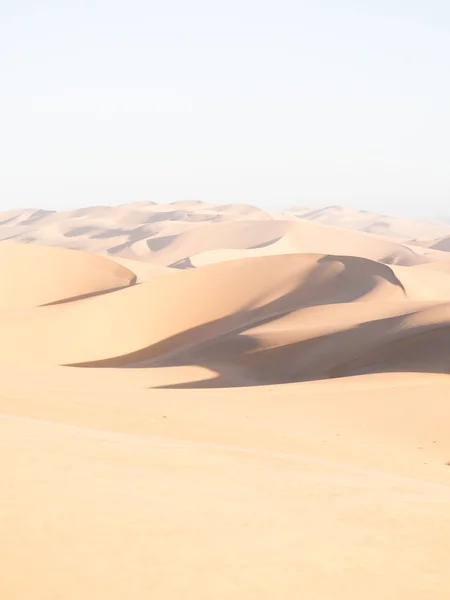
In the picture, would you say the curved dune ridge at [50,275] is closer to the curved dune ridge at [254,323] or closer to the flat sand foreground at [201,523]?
the curved dune ridge at [254,323]

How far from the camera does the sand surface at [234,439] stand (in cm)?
302

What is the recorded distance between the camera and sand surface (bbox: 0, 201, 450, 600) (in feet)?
9.89

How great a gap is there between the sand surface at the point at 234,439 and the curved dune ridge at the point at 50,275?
223 inches

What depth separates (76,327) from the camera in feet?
62.0

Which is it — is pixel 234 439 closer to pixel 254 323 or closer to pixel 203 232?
pixel 254 323

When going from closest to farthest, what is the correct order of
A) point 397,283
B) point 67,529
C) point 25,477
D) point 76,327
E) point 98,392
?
point 67,529
point 25,477
point 98,392
point 76,327
point 397,283

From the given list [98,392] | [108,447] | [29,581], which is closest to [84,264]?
[98,392]

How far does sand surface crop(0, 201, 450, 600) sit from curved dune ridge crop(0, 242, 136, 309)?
5673 millimetres

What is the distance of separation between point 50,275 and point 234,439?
2110cm

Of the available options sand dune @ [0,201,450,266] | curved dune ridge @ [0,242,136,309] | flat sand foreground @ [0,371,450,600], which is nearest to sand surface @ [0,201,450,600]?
flat sand foreground @ [0,371,450,600]

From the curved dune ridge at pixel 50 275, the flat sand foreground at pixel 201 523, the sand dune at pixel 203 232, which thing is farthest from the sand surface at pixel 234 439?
the sand dune at pixel 203 232

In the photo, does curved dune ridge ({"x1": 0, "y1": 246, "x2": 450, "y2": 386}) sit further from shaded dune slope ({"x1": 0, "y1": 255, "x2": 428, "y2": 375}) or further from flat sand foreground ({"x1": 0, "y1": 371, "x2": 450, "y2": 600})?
flat sand foreground ({"x1": 0, "y1": 371, "x2": 450, "y2": 600})

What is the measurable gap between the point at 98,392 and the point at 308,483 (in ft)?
19.4

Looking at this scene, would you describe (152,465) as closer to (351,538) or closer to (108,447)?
(108,447)
